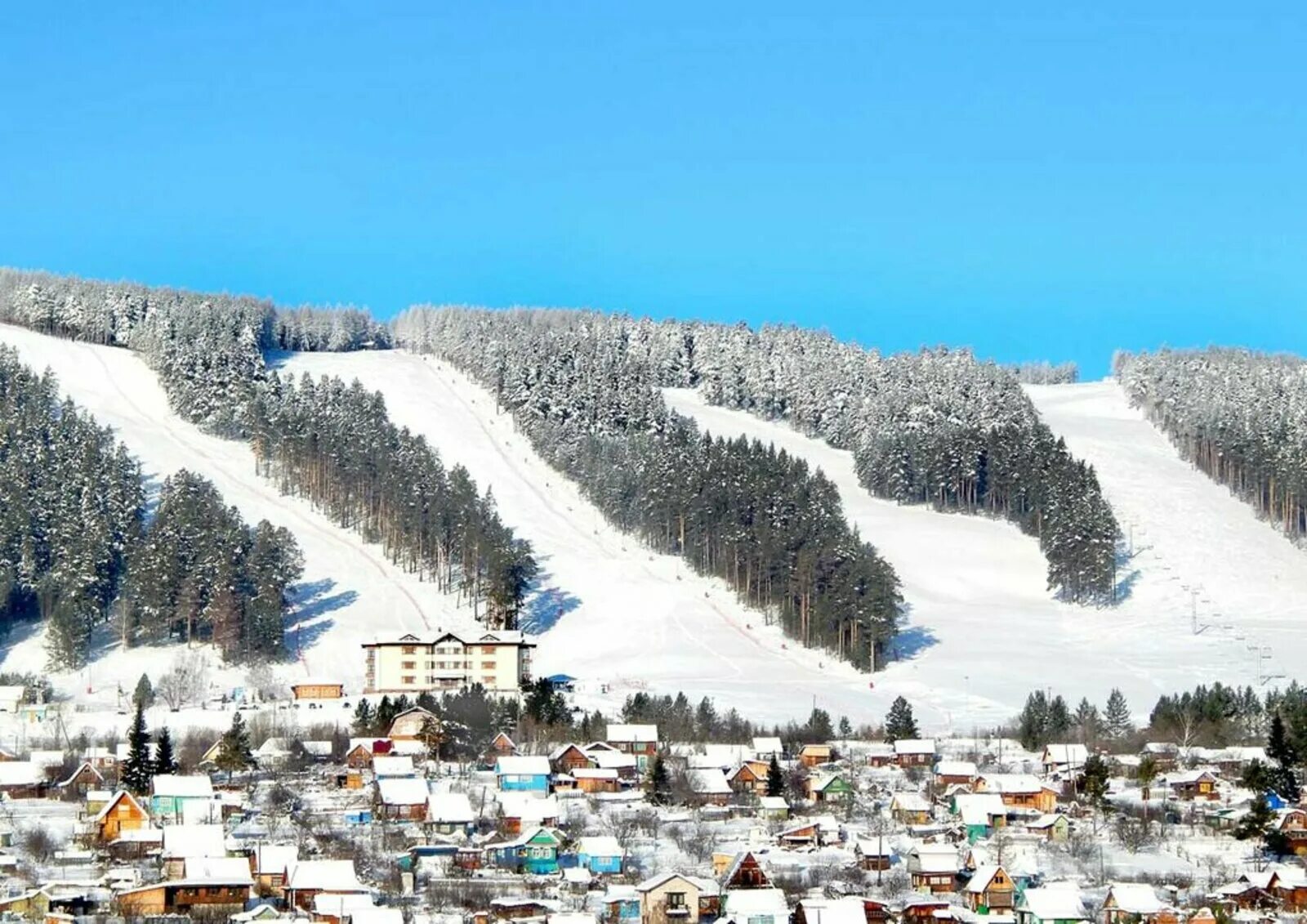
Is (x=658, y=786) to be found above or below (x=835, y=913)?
above

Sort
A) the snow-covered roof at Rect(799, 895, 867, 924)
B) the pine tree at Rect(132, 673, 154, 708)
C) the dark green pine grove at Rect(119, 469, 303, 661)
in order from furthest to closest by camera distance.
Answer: the dark green pine grove at Rect(119, 469, 303, 661) → the pine tree at Rect(132, 673, 154, 708) → the snow-covered roof at Rect(799, 895, 867, 924)

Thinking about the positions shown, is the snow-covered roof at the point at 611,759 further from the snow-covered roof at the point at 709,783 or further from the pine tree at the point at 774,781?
the pine tree at the point at 774,781

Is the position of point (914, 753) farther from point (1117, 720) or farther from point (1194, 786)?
point (1194, 786)

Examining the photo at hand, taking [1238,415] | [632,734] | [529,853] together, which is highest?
[1238,415]

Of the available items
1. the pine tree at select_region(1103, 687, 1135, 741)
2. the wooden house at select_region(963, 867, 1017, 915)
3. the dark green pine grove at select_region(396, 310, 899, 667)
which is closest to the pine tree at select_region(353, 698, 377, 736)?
the dark green pine grove at select_region(396, 310, 899, 667)

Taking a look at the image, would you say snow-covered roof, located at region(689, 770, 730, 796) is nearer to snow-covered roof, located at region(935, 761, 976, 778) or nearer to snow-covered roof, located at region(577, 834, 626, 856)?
snow-covered roof, located at region(935, 761, 976, 778)

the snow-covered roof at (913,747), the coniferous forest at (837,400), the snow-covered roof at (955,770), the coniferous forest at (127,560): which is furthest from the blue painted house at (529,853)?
the coniferous forest at (837,400)

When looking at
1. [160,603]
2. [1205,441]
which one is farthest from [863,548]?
[1205,441]

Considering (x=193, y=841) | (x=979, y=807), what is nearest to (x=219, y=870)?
(x=193, y=841)
